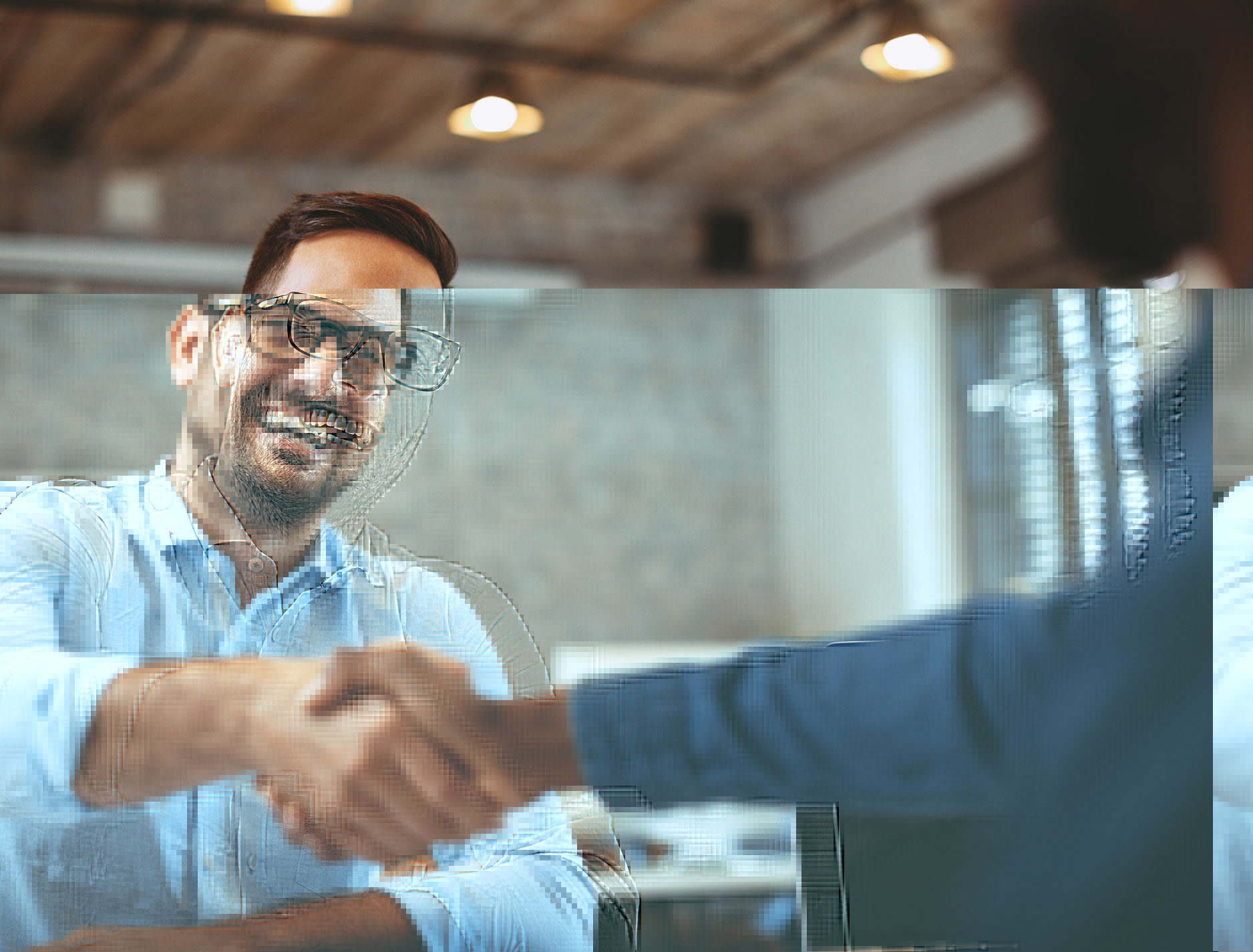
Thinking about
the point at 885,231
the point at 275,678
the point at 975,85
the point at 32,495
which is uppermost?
the point at 975,85

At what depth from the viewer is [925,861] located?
75 centimetres

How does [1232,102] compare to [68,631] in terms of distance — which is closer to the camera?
[68,631]

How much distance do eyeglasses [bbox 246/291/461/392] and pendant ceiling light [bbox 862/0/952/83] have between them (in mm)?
346

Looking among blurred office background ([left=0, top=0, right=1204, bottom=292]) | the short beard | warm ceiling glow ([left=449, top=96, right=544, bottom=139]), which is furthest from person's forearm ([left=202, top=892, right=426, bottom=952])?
warm ceiling glow ([left=449, top=96, right=544, bottom=139])

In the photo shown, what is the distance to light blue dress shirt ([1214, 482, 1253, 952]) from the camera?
30.6 inches

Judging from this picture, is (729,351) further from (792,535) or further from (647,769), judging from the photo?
(647,769)

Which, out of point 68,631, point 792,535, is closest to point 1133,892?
point 792,535

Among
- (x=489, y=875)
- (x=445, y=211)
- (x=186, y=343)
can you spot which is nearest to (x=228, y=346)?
(x=186, y=343)

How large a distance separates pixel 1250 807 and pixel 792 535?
38cm

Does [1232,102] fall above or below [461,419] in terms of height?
above

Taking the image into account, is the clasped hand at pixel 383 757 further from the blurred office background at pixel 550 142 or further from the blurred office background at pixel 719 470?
the blurred office background at pixel 550 142

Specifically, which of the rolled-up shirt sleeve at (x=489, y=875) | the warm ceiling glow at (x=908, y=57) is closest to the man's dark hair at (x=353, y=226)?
the rolled-up shirt sleeve at (x=489, y=875)

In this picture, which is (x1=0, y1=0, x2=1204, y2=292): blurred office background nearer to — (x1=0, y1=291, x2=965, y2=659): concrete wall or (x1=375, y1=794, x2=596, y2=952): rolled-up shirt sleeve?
(x1=0, y1=291, x2=965, y2=659): concrete wall

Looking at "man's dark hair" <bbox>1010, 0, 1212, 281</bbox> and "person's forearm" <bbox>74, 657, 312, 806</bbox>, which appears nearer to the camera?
"person's forearm" <bbox>74, 657, 312, 806</bbox>
